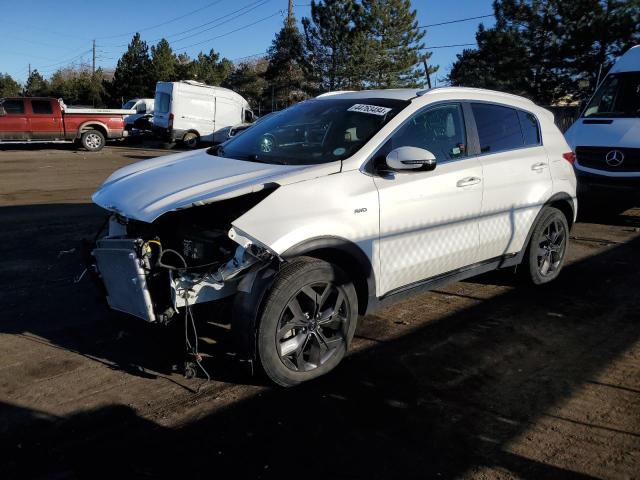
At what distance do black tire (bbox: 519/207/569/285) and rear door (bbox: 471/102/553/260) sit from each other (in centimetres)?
18

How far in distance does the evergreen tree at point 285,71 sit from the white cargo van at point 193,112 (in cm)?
1862

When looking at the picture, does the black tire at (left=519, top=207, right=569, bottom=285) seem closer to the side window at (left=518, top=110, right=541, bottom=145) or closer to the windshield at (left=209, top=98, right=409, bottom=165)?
the side window at (left=518, top=110, right=541, bottom=145)

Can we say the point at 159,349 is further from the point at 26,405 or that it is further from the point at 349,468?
the point at 349,468

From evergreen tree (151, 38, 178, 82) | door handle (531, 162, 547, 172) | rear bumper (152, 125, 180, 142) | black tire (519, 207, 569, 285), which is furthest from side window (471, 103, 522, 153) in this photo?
evergreen tree (151, 38, 178, 82)

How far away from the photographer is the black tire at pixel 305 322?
10.8ft

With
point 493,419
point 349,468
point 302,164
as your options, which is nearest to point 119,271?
point 302,164

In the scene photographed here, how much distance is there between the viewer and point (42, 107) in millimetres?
19906

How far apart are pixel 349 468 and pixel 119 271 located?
5.74 feet

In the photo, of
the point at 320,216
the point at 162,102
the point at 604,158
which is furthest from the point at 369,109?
the point at 162,102

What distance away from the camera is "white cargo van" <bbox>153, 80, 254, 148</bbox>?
22.6 m

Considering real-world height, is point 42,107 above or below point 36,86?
below

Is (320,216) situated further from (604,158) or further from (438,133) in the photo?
(604,158)

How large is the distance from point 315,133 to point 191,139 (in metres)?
20.1

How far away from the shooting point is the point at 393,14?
3706 centimetres
